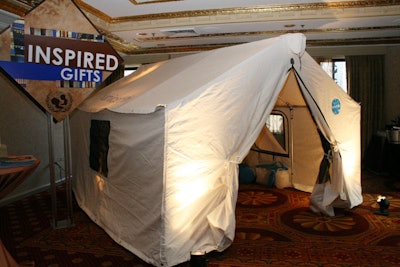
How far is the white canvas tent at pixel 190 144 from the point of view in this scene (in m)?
2.71

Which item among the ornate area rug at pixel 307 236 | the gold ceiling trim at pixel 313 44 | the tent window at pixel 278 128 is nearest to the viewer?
the ornate area rug at pixel 307 236

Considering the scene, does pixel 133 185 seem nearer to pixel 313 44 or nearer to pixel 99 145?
pixel 99 145

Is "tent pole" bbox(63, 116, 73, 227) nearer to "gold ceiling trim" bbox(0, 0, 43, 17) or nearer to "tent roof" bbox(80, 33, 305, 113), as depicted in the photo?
"tent roof" bbox(80, 33, 305, 113)

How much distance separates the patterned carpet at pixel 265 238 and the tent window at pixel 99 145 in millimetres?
711

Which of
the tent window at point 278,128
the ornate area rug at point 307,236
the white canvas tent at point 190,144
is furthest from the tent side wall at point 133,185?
the tent window at point 278,128

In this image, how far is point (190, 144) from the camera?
2.77 meters

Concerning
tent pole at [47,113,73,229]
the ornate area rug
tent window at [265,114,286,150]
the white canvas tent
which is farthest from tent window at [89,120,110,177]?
tent window at [265,114,286,150]

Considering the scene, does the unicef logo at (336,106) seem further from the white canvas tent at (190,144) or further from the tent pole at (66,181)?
the tent pole at (66,181)

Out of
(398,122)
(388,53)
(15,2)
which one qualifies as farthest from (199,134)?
(388,53)

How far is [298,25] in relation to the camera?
560cm

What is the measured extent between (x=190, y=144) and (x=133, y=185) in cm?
72

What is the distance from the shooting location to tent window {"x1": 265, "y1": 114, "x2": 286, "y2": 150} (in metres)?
5.38

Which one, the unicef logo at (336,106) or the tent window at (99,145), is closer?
the tent window at (99,145)

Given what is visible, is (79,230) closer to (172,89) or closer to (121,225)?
(121,225)
